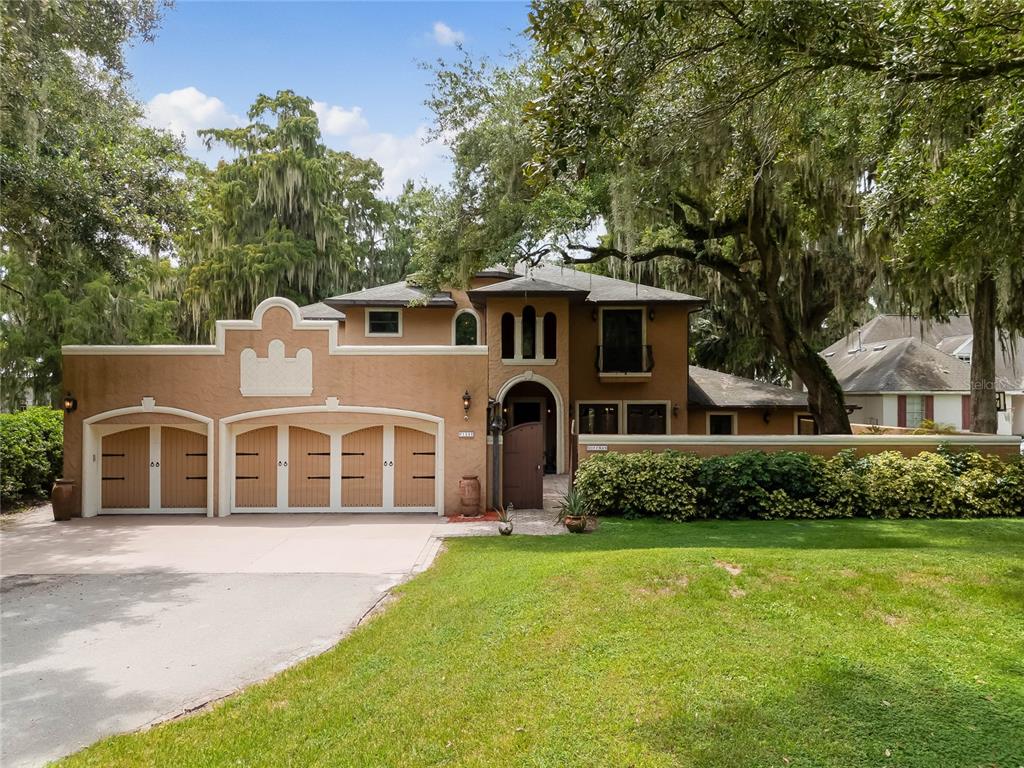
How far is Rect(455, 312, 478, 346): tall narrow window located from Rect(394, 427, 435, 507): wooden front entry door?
24.4ft

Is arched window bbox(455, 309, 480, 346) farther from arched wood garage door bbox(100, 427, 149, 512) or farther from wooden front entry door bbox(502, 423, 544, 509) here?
arched wood garage door bbox(100, 427, 149, 512)

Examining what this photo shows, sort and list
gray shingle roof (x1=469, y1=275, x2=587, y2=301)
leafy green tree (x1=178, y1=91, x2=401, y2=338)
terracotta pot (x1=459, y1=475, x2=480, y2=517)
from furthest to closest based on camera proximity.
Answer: leafy green tree (x1=178, y1=91, x2=401, y2=338) → gray shingle roof (x1=469, y1=275, x2=587, y2=301) → terracotta pot (x1=459, y1=475, x2=480, y2=517)

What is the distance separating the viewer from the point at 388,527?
461 inches

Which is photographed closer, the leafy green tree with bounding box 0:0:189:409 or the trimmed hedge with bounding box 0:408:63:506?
the leafy green tree with bounding box 0:0:189:409

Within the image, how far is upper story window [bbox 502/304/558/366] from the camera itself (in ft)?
53.4

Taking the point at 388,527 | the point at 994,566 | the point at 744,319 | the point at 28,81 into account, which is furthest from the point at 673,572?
the point at 744,319

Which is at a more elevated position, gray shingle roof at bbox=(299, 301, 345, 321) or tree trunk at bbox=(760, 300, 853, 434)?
gray shingle roof at bbox=(299, 301, 345, 321)

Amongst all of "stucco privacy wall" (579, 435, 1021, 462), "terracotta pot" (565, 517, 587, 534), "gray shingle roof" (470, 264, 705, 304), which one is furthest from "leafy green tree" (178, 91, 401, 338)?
"terracotta pot" (565, 517, 587, 534)

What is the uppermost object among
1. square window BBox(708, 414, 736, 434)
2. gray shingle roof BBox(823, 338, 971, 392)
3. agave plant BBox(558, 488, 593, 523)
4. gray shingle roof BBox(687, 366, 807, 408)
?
gray shingle roof BBox(823, 338, 971, 392)

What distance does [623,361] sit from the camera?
60.3 ft

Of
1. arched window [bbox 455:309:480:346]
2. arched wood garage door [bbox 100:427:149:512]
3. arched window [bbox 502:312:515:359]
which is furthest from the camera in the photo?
arched window [bbox 455:309:480:346]

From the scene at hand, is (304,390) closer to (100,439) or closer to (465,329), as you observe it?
(100,439)

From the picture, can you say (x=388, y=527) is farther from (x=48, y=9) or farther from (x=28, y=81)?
(x=48, y=9)

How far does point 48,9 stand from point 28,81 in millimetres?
1130
